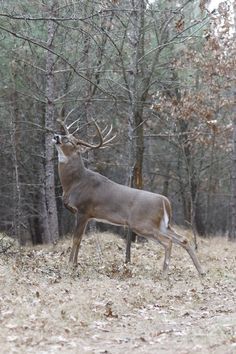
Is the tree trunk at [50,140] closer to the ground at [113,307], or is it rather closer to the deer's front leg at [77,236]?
the ground at [113,307]

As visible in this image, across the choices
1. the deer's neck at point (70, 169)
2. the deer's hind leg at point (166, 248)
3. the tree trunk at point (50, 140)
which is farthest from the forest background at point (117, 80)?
the deer's hind leg at point (166, 248)

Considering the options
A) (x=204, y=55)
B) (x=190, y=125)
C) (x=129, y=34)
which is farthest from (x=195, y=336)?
(x=190, y=125)

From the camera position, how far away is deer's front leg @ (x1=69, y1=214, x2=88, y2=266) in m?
12.4

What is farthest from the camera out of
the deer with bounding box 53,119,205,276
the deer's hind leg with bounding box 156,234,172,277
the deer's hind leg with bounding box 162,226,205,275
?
the deer's hind leg with bounding box 162,226,205,275

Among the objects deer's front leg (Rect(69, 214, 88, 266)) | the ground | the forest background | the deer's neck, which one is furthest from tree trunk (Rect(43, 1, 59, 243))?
deer's front leg (Rect(69, 214, 88, 266))

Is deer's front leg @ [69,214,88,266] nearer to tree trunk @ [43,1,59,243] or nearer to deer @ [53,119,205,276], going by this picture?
deer @ [53,119,205,276]

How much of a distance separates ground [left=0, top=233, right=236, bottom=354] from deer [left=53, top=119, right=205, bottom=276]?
0.66m

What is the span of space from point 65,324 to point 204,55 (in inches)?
488

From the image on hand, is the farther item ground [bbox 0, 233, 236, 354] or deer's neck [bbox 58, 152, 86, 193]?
deer's neck [bbox 58, 152, 86, 193]

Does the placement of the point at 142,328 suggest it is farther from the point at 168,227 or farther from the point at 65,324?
the point at 168,227

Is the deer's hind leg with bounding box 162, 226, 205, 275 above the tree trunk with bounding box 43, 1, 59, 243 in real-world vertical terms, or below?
below

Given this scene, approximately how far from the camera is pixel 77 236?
12.5 meters

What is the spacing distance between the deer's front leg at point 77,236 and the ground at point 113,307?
26 centimetres

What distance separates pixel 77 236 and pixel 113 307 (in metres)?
3.67
